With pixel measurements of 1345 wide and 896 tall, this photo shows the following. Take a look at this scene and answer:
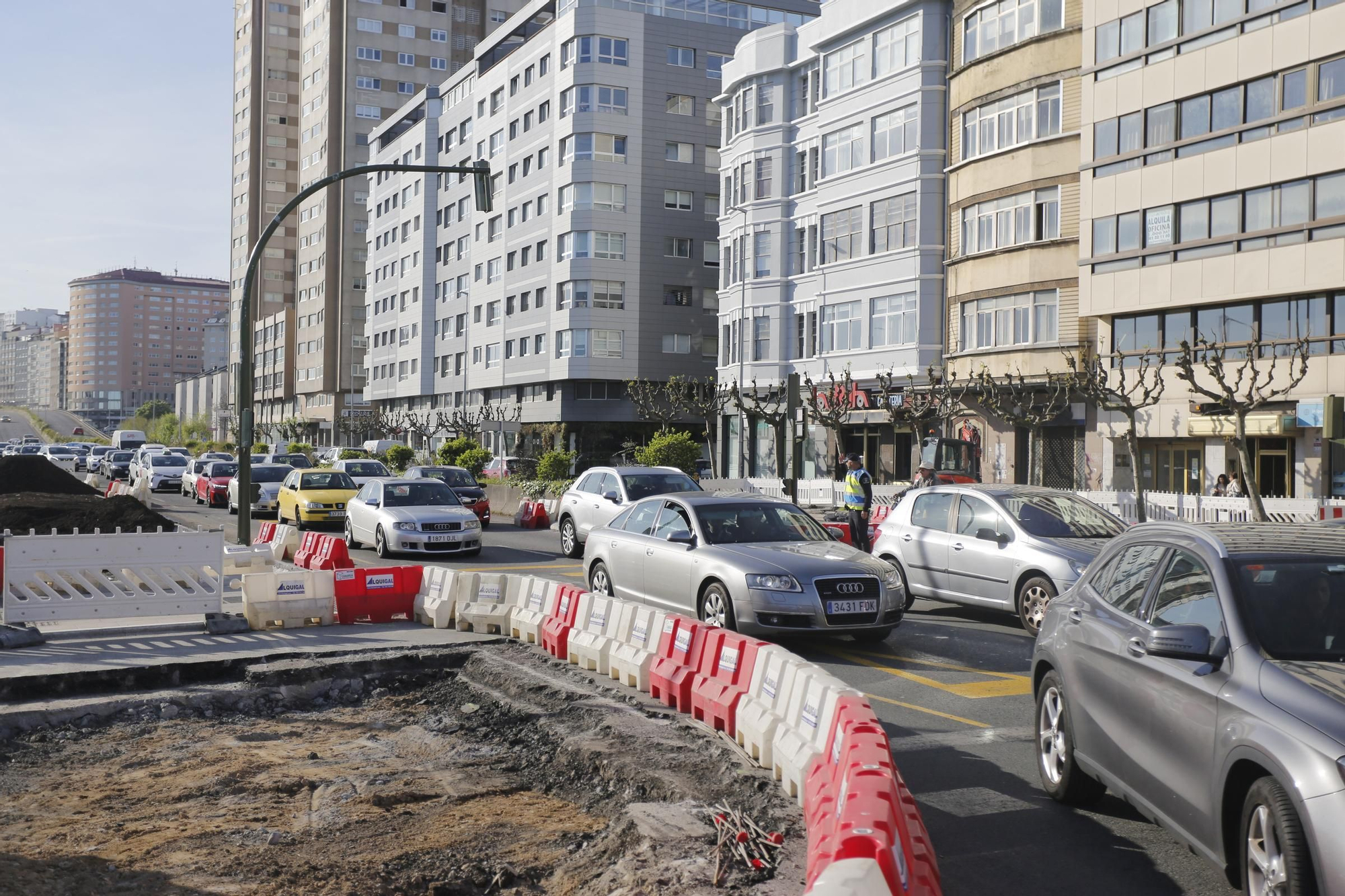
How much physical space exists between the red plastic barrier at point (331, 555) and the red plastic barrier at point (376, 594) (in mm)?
1969

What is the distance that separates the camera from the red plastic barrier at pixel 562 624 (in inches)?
431

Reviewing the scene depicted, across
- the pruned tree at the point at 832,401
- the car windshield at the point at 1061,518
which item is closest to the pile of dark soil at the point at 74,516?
the car windshield at the point at 1061,518

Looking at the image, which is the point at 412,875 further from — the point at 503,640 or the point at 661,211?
the point at 661,211

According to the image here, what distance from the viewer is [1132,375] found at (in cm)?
3438

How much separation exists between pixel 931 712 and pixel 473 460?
134 ft

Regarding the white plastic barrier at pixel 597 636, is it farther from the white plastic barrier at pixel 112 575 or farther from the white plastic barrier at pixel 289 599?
the white plastic barrier at pixel 112 575

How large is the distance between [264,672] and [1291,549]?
786 centimetres

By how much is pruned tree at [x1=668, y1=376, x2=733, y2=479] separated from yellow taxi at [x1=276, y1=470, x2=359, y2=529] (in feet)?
73.8

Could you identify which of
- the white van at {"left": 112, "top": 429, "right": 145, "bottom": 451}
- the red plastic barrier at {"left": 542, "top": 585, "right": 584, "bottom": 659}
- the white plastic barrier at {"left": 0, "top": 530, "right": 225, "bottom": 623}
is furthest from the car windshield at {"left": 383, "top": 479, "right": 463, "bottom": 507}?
the white van at {"left": 112, "top": 429, "right": 145, "bottom": 451}

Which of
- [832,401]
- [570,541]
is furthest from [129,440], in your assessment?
[570,541]

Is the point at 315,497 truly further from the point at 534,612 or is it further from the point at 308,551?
the point at 534,612

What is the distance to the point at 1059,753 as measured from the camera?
6297 mm

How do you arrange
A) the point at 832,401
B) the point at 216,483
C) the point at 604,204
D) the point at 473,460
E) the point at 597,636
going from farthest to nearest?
the point at 604,204 < the point at 473,460 < the point at 832,401 < the point at 216,483 < the point at 597,636

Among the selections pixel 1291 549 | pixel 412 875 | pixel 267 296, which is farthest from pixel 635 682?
pixel 267 296
